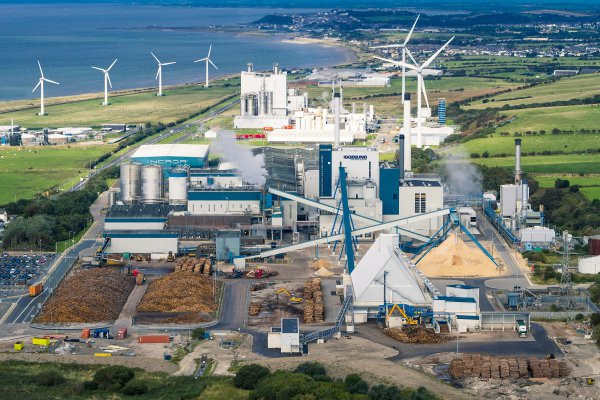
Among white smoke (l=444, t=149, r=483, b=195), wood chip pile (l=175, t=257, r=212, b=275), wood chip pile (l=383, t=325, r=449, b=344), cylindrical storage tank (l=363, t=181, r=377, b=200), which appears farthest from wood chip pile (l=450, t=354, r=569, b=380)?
white smoke (l=444, t=149, r=483, b=195)

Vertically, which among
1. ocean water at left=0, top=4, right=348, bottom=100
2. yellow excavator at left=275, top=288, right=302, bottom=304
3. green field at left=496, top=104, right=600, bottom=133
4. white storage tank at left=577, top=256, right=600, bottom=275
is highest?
ocean water at left=0, top=4, right=348, bottom=100

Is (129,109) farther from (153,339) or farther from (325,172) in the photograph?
(153,339)

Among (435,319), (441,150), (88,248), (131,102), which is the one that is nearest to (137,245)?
(88,248)

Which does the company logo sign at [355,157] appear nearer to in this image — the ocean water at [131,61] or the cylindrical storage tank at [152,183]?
the cylindrical storage tank at [152,183]

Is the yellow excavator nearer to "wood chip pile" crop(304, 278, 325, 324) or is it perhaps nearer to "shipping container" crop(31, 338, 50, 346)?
"wood chip pile" crop(304, 278, 325, 324)

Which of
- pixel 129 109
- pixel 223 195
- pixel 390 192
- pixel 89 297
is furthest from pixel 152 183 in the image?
pixel 129 109

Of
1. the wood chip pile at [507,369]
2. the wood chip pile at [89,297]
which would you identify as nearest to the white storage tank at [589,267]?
the wood chip pile at [507,369]

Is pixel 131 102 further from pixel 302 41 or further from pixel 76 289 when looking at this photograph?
pixel 302 41
